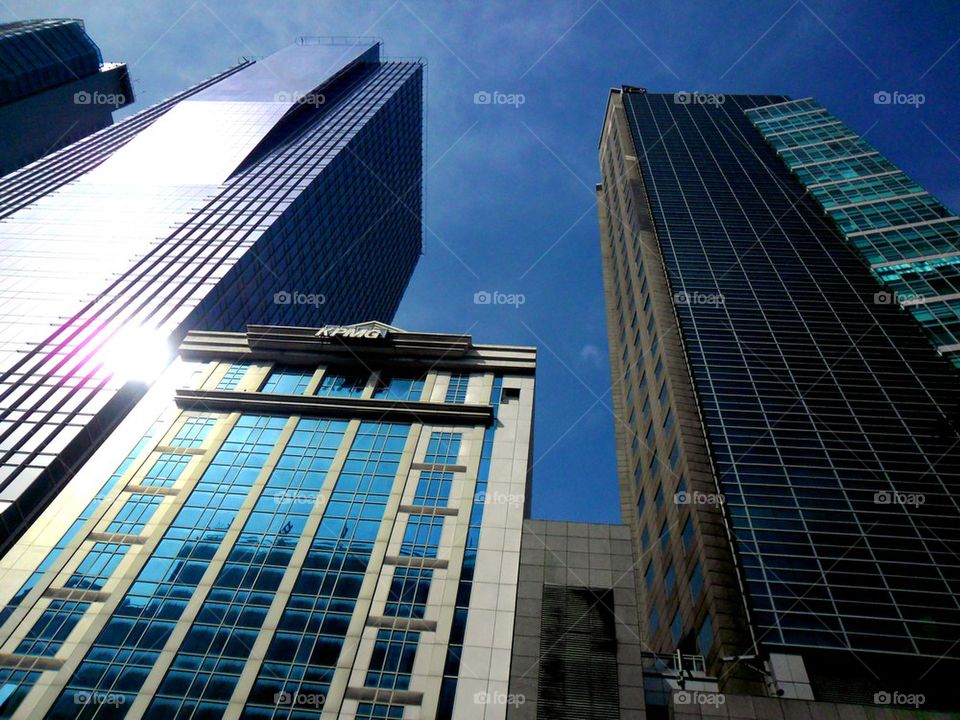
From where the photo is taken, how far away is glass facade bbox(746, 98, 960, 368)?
184 feet

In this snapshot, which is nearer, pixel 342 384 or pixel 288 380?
pixel 342 384

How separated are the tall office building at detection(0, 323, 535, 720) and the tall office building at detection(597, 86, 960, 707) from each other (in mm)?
11835

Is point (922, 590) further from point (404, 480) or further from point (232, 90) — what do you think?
point (232, 90)

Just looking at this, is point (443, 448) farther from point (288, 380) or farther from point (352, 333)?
point (288, 380)

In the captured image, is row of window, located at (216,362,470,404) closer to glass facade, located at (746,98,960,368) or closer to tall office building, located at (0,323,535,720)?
tall office building, located at (0,323,535,720)

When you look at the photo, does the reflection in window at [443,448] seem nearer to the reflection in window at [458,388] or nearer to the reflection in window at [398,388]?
the reflection in window at [458,388]

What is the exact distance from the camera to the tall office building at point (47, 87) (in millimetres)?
126188

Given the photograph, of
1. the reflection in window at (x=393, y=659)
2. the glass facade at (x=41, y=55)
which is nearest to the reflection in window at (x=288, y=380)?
the reflection in window at (x=393, y=659)

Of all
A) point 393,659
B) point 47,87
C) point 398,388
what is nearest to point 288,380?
point 398,388

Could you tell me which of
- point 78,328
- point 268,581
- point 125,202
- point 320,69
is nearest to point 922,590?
point 268,581

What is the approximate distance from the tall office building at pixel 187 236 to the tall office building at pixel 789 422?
40178 mm

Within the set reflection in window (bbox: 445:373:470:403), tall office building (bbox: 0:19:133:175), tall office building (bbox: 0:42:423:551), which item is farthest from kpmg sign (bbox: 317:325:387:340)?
tall office building (bbox: 0:19:133:175)

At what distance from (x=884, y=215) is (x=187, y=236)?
72.3 meters

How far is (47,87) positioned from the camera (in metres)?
137
